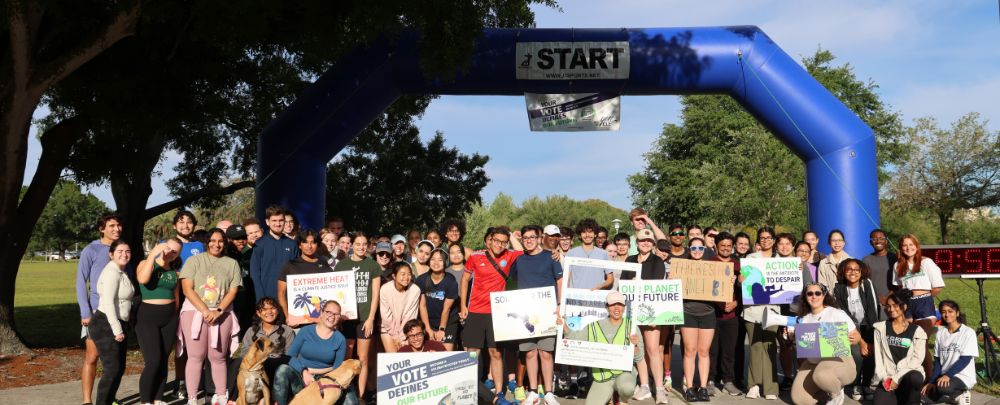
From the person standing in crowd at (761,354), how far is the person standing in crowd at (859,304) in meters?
0.73

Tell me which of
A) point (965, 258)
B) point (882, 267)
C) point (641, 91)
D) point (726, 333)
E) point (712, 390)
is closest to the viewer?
point (712, 390)

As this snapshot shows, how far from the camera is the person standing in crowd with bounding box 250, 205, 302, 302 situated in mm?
7383

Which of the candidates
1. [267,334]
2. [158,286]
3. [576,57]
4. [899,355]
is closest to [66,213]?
[576,57]

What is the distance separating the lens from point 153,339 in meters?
6.52

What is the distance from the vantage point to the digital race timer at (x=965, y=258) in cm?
803

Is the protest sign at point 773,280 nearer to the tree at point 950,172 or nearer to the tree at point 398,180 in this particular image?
the tree at point 398,180

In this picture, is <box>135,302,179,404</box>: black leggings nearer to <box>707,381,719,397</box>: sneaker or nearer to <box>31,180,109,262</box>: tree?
<box>707,381,719,397</box>: sneaker

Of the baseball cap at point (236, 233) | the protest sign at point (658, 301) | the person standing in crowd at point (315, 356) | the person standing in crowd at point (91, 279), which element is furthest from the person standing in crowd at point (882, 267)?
the person standing in crowd at point (91, 279)

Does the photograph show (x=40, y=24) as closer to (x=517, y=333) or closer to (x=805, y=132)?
(x=517, y=333)

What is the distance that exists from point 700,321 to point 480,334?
2443 mm

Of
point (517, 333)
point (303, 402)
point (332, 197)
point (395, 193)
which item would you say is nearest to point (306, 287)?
point (303, 402)

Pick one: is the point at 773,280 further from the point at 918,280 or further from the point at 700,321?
the point at 918,280

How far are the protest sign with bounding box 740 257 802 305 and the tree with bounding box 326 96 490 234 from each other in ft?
48.1

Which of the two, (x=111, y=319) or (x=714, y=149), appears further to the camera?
(x=714, y=149)
